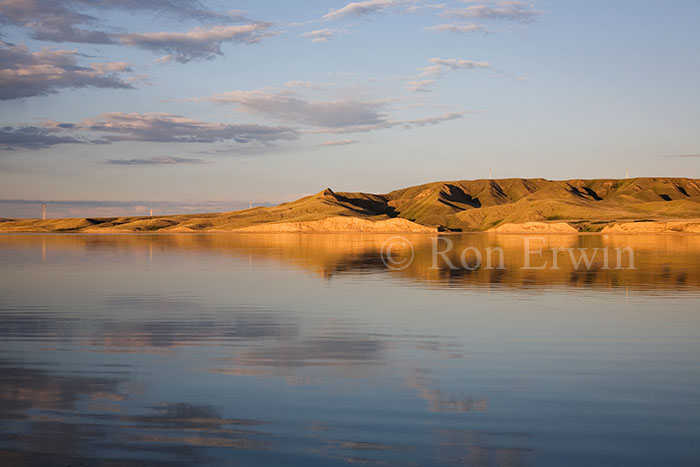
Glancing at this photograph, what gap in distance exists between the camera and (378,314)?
2180 centimetres

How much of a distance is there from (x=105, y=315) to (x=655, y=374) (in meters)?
16.6

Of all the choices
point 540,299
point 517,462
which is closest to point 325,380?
point 517,462

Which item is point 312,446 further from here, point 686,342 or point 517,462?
point 686,342

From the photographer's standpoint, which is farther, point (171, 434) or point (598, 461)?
point (171, 434)

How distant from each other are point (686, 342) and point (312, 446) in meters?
12.2

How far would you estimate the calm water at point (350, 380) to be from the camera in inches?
337

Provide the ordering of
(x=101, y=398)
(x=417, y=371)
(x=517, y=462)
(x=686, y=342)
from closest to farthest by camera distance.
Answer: (x=517, y=462)
(x=101, y=398)
(x=417, y=371)
(x=686, y=342)

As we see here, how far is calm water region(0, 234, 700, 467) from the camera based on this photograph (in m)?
8.55

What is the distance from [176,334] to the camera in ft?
57.5

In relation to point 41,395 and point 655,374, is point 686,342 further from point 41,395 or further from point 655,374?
point 41,395

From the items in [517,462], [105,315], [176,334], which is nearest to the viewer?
[517,462]

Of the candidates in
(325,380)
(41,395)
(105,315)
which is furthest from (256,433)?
(105,315)

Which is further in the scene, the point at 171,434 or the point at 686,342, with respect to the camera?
the point at 686,342

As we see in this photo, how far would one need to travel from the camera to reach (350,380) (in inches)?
484
